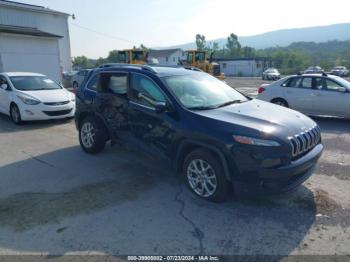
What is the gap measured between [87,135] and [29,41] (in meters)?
16.2

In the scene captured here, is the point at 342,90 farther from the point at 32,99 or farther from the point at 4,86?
the point at 4,86

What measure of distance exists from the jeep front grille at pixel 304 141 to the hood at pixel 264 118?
0.06 meters

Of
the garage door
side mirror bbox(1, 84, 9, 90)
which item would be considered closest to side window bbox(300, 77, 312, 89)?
side mirror bbox(1, 84, 9, 90)

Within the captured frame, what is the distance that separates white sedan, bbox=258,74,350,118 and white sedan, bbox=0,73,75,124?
6.43 meters

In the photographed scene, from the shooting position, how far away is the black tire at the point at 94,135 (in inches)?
234

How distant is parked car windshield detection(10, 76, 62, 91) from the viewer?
9.70 metres

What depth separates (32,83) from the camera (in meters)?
9.98

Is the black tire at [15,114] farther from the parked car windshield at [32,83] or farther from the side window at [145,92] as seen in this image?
the side window at [145,92]

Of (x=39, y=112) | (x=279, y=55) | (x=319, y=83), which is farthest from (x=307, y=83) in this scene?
(x=279, y=55)

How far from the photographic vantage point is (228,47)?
104500 mm

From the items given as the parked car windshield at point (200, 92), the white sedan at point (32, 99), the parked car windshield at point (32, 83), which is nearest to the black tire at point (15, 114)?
the white sedan at point (32, 99)

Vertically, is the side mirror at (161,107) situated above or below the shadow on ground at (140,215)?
above

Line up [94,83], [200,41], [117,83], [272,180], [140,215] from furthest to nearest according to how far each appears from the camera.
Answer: [200,41] → [94,83] → [117,83] → [140,215] → [272,180]

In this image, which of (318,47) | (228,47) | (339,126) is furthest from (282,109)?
(318,47)
